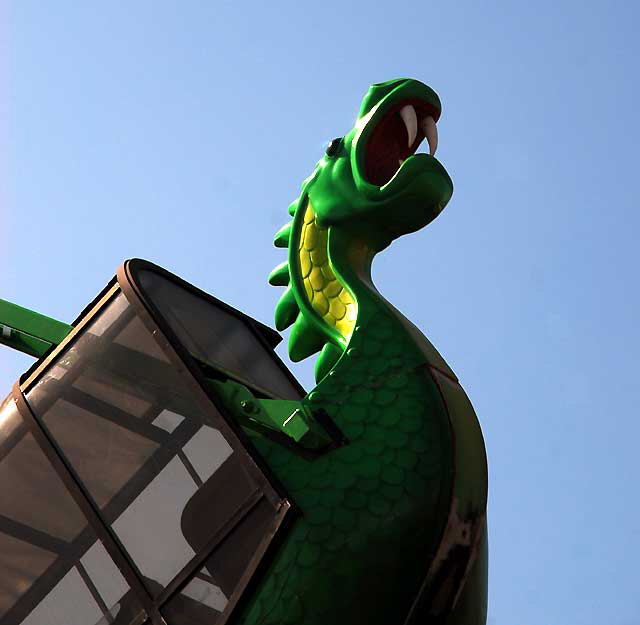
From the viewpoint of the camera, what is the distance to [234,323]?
22.8 feet

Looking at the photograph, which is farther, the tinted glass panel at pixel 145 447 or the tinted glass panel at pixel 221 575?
the tinted glass panel at pixel 145 447

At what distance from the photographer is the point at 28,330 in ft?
21.7

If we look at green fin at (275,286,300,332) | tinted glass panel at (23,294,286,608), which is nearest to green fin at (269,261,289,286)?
green fin at (275,286,300,332)

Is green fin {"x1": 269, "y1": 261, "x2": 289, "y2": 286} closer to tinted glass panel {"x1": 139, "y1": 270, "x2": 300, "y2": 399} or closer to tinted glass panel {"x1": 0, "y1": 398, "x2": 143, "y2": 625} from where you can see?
tinted glass panel {"x1": 139, "y1": 270, "x2": 300, "y2": 399}

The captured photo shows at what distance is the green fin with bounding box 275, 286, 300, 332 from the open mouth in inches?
29.4

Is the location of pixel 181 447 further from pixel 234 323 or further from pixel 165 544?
pixel 234 323

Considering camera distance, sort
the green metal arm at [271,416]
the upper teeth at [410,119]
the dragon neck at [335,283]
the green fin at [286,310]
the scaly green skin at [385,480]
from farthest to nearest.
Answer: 1. the green fin at [286,310]
2. the upper teeth at [410,119]
3. the dragon neck at [335,283]
4. the green metal arm at [271,416]
5. the scaly green skin at [385,480]

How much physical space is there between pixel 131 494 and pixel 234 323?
1.38m

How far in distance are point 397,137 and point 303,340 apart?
1153mm

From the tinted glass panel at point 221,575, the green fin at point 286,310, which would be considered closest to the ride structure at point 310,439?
the tinted glass panel at point 221,575

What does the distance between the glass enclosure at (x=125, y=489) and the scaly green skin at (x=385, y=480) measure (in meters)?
0.20

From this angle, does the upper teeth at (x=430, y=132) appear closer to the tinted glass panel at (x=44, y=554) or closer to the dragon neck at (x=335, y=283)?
the dragon neck at (x=335, y=283)

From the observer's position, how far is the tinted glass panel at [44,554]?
5742 millimetres

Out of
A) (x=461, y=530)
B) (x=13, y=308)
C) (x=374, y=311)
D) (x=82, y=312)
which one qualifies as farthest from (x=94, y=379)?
(x=461, y=530)
